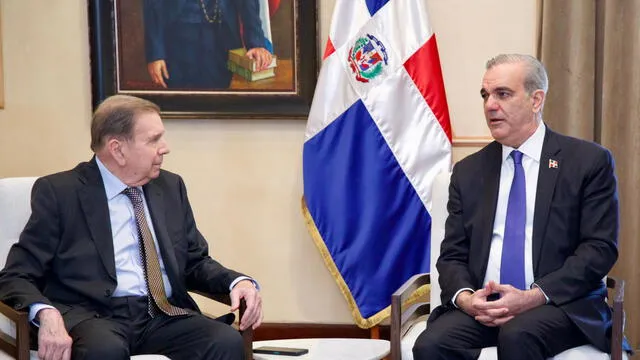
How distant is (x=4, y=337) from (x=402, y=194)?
2014 mm

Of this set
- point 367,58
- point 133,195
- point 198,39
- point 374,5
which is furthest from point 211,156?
point 133,195

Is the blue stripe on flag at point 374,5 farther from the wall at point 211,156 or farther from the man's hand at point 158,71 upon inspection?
the man's hand at point 158,71

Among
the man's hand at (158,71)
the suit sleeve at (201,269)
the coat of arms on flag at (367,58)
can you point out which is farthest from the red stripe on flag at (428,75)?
the suit sleeve at (201,269)

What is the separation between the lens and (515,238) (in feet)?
10.9

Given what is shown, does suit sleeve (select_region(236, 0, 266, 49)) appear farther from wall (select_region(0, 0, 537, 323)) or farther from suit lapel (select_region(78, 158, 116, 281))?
suit lapel (select_region(78, 158, 116, 281))

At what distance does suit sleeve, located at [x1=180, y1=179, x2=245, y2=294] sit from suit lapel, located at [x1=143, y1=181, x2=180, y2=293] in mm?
103

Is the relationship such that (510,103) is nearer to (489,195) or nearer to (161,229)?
(489,195)

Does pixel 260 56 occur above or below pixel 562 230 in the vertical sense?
above

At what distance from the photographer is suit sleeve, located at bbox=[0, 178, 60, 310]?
3.12m

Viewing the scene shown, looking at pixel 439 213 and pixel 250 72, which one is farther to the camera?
pixel 250 72

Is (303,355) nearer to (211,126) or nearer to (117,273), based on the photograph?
(117,273)

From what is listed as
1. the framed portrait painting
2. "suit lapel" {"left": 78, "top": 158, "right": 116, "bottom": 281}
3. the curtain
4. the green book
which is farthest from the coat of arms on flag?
"suit lapel" {"left": 78, "top": 158, "right": 116, "bottom": 281}

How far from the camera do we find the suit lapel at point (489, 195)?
3383 millimetres

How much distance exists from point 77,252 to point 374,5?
198 cm
